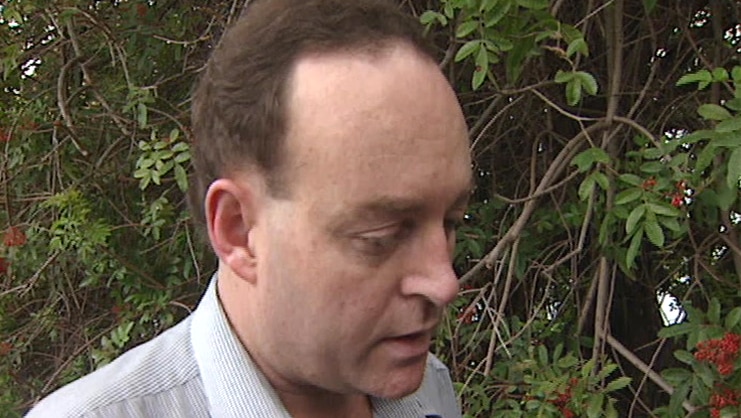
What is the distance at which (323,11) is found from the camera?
1.19m

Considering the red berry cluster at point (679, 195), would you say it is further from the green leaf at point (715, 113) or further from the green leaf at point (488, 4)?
the green leaf at point (488, 4)

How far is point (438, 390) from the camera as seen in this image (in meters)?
1.68

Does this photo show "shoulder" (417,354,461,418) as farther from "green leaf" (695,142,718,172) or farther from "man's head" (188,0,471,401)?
"green leaf" (695,142,718,172)

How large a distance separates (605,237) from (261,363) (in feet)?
3.75

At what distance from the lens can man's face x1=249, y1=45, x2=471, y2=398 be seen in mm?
1114

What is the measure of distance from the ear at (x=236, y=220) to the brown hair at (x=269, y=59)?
29 mm

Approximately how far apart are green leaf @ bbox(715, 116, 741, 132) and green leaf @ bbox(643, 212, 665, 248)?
0.68ft

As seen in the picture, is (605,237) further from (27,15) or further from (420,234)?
(27,15)

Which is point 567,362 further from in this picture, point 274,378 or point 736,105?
point 274,378

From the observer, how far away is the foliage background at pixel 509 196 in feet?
6.81

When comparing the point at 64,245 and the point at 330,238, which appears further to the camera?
the point at 64,245

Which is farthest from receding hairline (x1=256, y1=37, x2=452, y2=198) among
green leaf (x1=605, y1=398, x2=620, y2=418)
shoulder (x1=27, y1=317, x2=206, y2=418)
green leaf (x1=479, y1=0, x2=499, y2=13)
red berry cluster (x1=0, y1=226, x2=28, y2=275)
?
red berry cluster (x1=0, y1=226, x2=28, y2=275)

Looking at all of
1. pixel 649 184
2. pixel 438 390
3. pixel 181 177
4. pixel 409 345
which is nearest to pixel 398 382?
pixel 409 345

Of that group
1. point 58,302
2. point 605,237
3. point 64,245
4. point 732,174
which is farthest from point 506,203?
point 58,302
